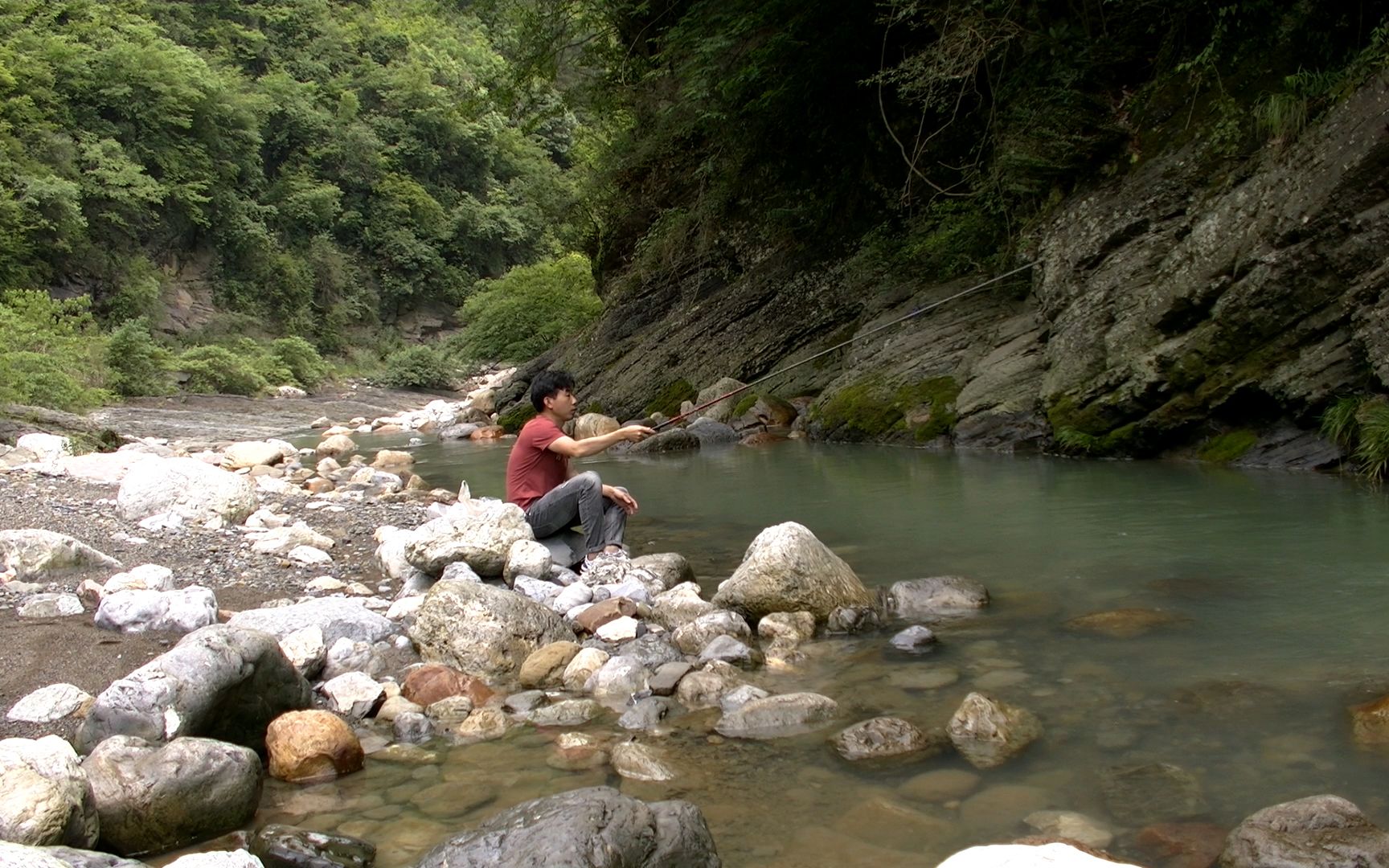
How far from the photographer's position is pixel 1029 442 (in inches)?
449

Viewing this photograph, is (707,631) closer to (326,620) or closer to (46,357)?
(326,620)

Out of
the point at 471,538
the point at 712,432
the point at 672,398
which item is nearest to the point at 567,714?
the point at 471,538

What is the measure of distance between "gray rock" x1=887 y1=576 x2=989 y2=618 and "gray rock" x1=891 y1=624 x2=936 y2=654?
0.43 meters

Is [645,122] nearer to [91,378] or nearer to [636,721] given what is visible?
[91,378]

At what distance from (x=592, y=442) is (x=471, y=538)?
93cm

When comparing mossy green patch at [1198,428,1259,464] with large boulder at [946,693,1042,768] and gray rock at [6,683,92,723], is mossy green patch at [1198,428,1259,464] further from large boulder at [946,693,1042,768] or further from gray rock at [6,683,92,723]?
gray rock at [6,683,92,723]

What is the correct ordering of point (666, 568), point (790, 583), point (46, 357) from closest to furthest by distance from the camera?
point (790, 583) → point (666, 568) → point (46, 357)

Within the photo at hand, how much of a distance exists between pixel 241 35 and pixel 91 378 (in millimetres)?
31186

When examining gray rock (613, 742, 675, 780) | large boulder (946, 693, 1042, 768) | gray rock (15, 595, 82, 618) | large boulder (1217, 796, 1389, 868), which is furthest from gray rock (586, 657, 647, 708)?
gray rock (15, 595, 82, 618)

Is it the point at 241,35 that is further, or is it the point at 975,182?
the point at 241,35

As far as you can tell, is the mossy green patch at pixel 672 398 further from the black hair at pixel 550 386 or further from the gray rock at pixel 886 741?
the gray rock at pixel 886 741

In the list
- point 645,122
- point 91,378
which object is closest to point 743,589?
point 645,122

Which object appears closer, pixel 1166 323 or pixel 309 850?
pixel 309 850

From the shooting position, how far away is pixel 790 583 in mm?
5270
